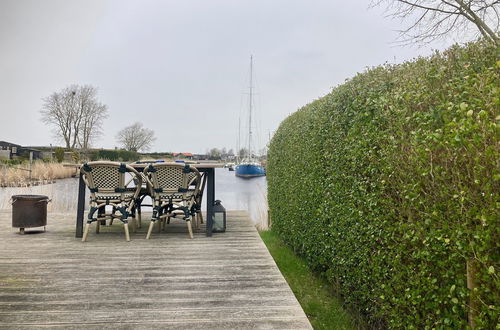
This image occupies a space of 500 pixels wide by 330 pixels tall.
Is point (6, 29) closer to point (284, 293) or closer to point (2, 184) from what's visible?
point (284, 293)

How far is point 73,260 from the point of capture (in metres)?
3.67

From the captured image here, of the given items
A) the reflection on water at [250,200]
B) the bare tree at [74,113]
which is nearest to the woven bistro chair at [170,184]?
the reflection on water at [250,200]

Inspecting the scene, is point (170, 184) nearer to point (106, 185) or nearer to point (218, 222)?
point (106, 185)

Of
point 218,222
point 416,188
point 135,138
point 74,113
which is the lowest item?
point 218,222

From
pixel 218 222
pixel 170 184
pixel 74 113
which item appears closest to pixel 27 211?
pixel 170 184

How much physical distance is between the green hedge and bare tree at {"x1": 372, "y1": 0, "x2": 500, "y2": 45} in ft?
15.4

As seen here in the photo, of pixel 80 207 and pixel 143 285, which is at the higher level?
pixel 80 207

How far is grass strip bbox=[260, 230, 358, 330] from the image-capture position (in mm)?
3336

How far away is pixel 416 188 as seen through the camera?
1.84m

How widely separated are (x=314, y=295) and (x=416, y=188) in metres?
2.51

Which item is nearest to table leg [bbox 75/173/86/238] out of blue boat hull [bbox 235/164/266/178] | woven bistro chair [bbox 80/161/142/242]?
woven bistro chair [bbox 80/161/142/242]

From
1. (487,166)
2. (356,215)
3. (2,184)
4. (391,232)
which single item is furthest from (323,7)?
(2,184)

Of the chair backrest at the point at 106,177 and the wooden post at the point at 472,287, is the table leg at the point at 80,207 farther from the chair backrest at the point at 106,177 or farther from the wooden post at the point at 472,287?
the wooden post at the point at 472,287

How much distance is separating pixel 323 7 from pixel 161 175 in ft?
17.4
